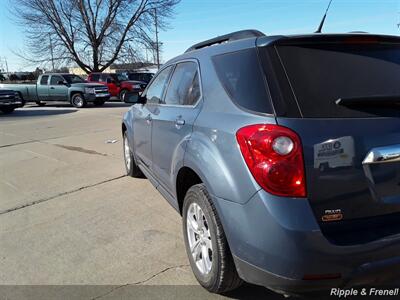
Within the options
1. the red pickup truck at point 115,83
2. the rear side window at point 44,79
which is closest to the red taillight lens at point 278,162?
the rear side window at point 44,79

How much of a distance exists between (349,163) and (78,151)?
23.7ft

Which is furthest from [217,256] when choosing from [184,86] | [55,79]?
[55,79]

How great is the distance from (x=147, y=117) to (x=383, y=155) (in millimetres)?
2841

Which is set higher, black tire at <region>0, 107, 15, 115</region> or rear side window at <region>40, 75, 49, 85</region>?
rear side window at <region>40, 75, 49, 85</region>

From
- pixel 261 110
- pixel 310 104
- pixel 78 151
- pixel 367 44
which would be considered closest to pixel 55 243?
pixel 261 110

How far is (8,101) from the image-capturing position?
18.4 metres

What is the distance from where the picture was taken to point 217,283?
9.02 feet

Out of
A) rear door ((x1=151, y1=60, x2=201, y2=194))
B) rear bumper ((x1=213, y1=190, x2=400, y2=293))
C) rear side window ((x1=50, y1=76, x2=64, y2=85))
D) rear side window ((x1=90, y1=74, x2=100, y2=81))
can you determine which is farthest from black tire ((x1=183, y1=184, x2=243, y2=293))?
rear side window ((x1=90, y1=74, x2=100, y2=81))

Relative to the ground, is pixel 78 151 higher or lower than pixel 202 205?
lower

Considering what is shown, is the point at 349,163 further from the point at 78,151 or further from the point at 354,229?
the point at 78,151

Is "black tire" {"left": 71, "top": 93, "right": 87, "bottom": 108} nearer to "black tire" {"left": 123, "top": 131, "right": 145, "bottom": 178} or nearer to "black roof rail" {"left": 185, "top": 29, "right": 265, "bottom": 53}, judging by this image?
"black tire" {"left": 123, "top": 131, "right": 145, "bottom": 178}

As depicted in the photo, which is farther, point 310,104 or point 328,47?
point 328,47

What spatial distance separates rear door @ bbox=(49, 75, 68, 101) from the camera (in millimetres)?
21516

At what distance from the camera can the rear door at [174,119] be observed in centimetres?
326
